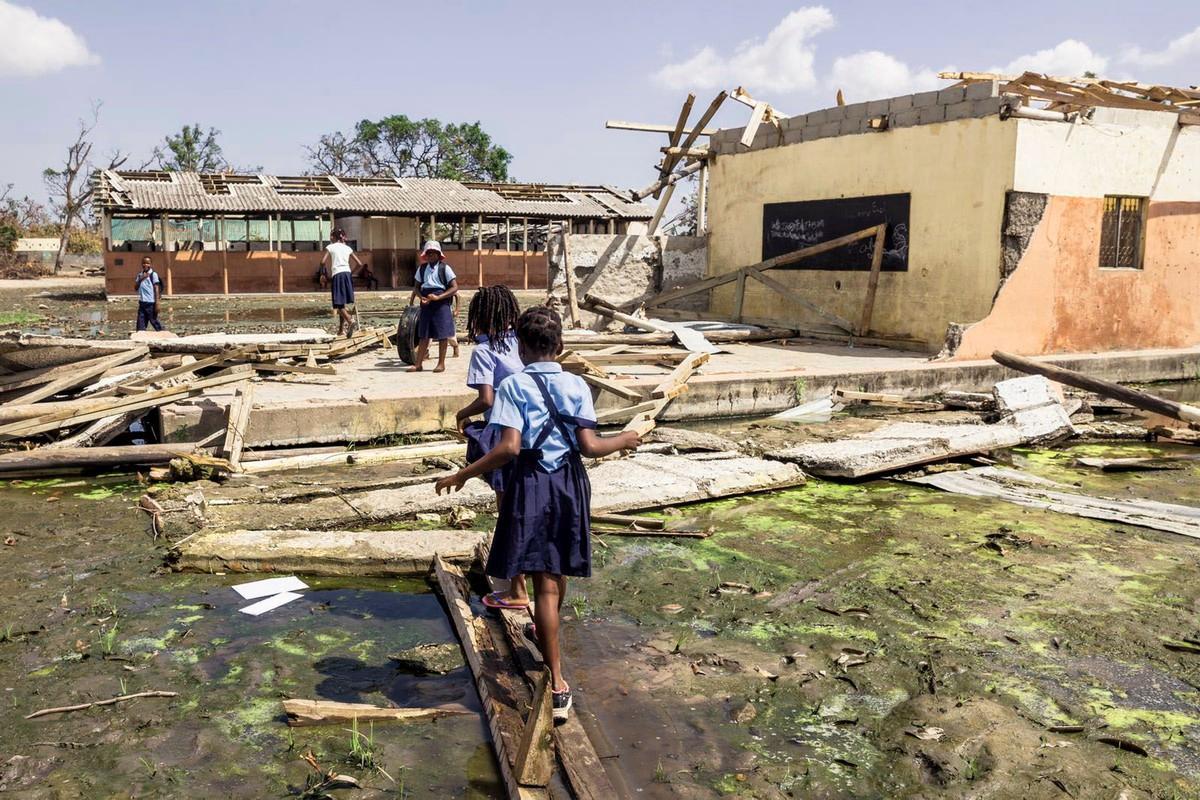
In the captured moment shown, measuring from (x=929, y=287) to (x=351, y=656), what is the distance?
1100cm

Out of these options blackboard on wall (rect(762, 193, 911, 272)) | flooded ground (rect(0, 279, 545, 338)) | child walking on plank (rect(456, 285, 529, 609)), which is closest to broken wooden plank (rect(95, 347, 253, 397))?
child walking on plank (rect(456, 285, 529, 609))

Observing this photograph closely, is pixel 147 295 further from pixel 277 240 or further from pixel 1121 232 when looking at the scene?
pixel 277 240

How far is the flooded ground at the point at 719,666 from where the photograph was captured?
337 cm

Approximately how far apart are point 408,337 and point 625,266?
6.37m

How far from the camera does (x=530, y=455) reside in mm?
3672

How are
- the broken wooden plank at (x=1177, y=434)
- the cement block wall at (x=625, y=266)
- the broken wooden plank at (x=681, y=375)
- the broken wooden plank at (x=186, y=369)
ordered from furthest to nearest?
the cement block wall at (x=625, y=266) → the broken wooden plank at (x=681, y=375) → the broken wooden plank at (x=1177, y=434) → the broken wooden plank at (x=186, y=369)

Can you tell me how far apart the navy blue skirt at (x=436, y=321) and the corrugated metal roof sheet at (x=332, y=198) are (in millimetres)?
21054

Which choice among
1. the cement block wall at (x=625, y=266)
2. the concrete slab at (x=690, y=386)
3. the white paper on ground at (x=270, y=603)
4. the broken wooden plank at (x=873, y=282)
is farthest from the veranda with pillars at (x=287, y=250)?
the white paper on ground at (x=270, y=603)

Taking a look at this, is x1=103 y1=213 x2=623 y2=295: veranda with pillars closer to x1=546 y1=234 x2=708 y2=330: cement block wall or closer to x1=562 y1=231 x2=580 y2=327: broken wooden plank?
x1=546 y1=234 x2=708 y2=330: cement block wall

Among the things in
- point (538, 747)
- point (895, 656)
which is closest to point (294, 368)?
point (895, 656)

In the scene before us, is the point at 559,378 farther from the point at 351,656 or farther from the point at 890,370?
the point at 890,370

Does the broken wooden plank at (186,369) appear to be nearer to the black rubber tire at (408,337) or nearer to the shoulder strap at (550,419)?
the black rubber tire at (408,337)

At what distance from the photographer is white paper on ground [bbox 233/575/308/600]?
504 centimetres

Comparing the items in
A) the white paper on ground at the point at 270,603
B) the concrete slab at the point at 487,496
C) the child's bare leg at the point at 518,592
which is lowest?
the white paper on ground at the point at 270,603
